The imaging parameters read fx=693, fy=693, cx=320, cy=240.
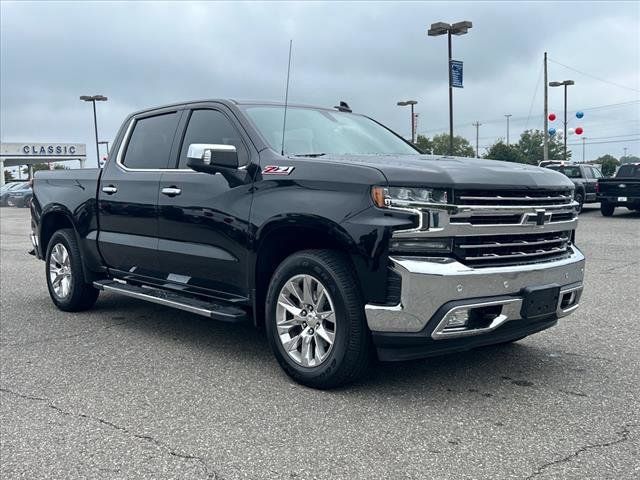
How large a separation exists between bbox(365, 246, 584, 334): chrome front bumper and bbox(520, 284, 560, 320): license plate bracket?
0.04 m

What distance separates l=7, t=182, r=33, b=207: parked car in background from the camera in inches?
1449

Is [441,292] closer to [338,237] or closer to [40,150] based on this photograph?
[338,237]

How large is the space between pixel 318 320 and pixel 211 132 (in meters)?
1.91

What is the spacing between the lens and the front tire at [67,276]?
22.0 feet

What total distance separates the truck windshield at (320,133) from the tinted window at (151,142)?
0.93m

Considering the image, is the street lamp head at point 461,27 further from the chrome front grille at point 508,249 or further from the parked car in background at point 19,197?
the parked car in background at point 19,197

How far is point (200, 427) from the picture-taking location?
373 cm

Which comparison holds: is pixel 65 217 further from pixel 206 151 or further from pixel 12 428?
pixel 12 428

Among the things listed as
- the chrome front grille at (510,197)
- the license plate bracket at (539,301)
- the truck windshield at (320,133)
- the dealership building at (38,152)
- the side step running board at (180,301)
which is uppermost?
the dealership building at (38,152)

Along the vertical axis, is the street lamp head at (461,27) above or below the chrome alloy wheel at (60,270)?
above

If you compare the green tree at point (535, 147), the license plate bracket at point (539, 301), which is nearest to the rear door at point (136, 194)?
the license plate bracket at point (539, 301)

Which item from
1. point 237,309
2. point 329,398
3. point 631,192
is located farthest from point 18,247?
point 631,192

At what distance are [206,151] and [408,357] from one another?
191 centimetres

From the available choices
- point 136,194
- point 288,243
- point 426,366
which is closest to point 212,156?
point 288,243
